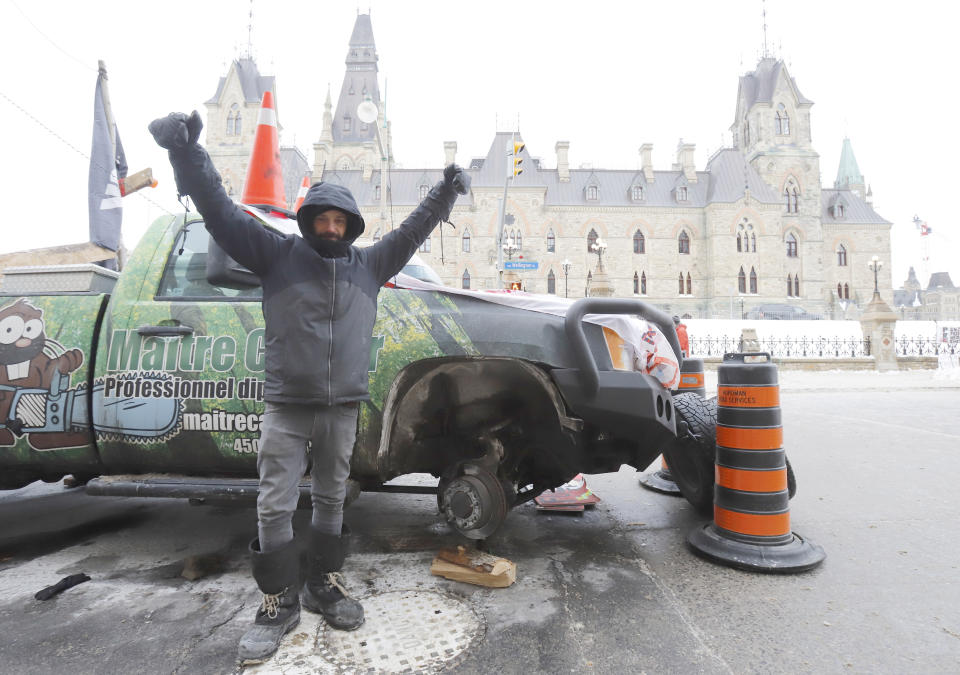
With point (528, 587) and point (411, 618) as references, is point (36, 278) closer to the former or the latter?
point (411, 618)

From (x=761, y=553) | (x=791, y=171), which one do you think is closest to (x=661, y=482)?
(x=761, y=553)

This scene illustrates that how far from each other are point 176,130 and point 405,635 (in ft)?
7.00

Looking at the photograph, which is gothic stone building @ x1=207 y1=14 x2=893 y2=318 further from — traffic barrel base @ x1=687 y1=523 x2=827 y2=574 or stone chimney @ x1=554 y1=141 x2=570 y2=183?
traffic barrel base @ x1=687 y1=523 x2=827 y2=574

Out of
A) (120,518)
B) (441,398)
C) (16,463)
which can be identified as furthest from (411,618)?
(120,518)

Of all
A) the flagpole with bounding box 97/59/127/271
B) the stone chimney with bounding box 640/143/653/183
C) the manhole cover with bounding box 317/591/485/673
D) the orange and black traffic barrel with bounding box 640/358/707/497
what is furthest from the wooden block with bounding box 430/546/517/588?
the stone chimney with bounding box 640/143/653/183

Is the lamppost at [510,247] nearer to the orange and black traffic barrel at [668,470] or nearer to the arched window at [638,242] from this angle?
the orange and black traffic barrel at [668,470]

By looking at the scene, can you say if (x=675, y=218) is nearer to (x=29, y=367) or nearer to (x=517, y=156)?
(x=517, y=156)

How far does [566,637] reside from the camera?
7.02ft

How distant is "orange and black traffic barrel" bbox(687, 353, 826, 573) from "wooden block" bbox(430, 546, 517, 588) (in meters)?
1.20

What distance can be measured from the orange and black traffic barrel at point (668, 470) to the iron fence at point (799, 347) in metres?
19.8

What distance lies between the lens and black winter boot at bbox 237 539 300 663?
2.02m

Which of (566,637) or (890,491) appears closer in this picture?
(566,637)

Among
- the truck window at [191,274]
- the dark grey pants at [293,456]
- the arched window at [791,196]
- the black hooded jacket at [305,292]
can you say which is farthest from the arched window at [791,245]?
the dark grey pants at [293,456]

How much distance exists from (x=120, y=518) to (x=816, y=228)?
61467 millimetres
